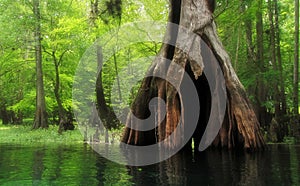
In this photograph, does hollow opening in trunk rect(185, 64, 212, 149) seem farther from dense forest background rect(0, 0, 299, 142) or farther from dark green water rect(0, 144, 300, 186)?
dense forest background rect(0, 0, 299, 142)

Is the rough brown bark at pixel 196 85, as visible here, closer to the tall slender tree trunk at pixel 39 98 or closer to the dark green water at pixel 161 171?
the dark green water at pixel 161 171

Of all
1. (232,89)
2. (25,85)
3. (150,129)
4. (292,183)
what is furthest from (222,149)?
(25,85)

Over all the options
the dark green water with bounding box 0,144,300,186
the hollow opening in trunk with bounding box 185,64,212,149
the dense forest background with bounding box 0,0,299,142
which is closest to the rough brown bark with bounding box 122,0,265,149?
the hollow opening in trunk with bounding box 185,64,212,149

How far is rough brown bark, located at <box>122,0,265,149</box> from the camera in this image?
13375 mm

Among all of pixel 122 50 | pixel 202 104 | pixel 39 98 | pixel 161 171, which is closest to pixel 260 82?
pixel 202 104

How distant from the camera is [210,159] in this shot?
11.1 metres

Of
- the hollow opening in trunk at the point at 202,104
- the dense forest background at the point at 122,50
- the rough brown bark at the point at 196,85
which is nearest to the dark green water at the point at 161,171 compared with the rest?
the rough brown bark at the point at 196,85

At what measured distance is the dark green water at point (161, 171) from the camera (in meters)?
7.70

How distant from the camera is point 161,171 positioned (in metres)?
9.14

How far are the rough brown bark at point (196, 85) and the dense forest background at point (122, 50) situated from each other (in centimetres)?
309

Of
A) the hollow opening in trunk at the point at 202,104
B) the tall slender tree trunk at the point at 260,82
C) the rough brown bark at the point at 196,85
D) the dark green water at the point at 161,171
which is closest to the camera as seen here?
the dark green water at the point at 161,171

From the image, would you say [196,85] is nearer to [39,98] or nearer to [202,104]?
[202,104]

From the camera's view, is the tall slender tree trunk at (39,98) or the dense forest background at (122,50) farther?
the tall slender tree trunk at (39,98)

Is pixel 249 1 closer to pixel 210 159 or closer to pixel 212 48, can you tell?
pixel 212 48
